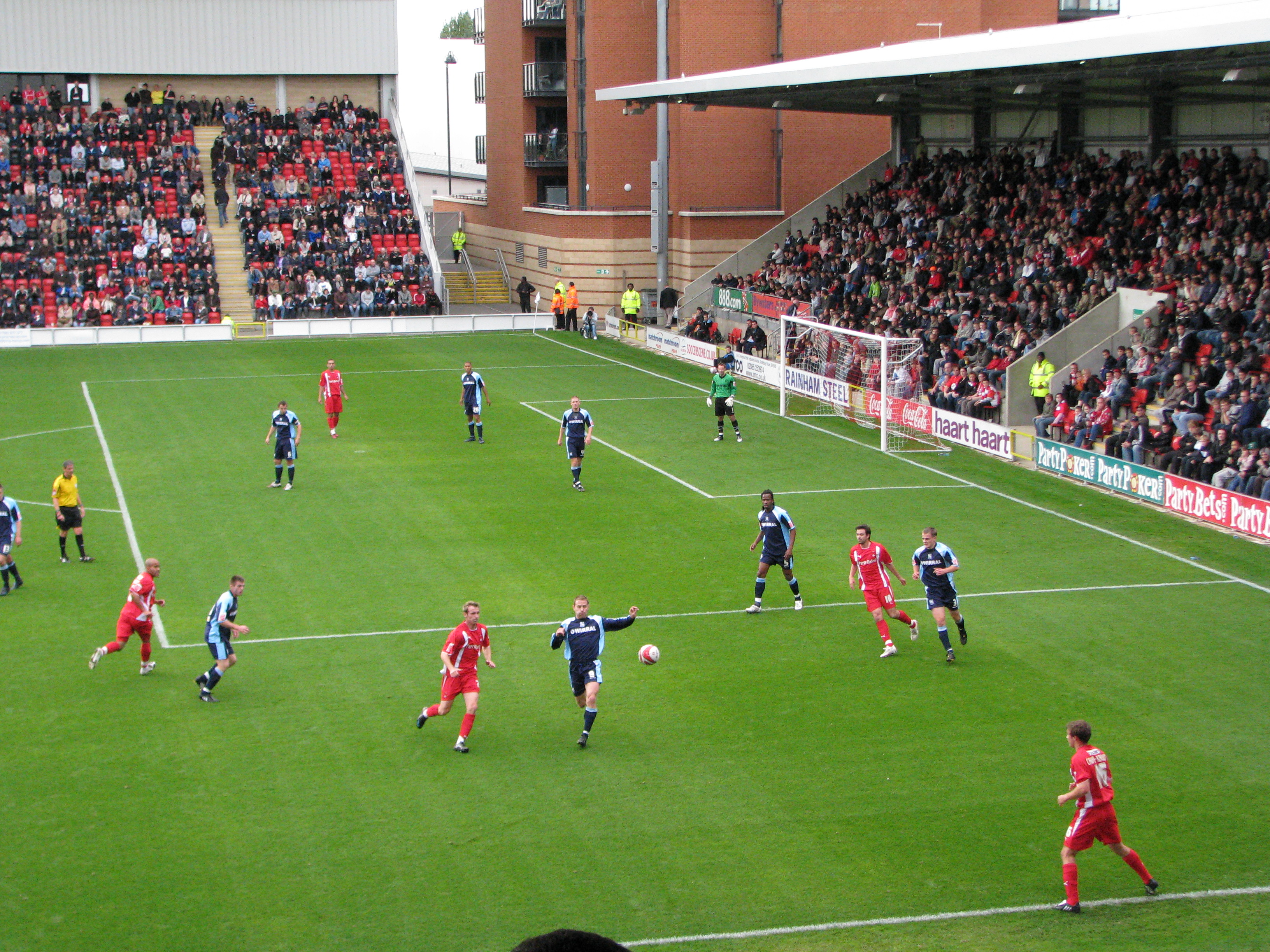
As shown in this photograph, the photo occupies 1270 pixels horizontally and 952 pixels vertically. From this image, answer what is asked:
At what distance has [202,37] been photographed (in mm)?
63031

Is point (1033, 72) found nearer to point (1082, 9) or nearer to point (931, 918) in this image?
point (931, 918)

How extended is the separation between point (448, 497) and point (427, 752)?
12431mm

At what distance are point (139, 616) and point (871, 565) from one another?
895 cm

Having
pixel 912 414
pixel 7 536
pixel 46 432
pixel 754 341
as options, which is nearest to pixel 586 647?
pixel 7 536

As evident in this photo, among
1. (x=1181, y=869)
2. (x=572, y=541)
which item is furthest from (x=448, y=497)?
(x=1181, y=869)

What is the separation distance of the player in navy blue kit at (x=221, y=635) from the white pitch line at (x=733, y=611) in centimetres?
216

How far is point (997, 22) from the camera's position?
5647 centimetres

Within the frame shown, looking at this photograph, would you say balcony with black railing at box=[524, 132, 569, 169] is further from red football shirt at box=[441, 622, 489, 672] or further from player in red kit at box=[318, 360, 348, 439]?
red football shirt at box=[441, 622, 489, 672]

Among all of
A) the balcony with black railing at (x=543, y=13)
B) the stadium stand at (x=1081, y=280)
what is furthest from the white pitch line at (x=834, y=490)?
the balcony with black railing at (x=543, y=13)

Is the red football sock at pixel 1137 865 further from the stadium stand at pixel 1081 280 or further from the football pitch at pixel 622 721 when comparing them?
the stadium stand at pixel 1081 280

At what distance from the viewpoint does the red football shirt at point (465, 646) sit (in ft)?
48.6

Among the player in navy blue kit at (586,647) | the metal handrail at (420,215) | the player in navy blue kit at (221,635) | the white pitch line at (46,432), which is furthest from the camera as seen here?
the metal handrail at (420,215)

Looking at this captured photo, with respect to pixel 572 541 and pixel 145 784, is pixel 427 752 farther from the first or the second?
pixel 572 541

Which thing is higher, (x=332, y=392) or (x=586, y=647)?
(x=332, y=392)
